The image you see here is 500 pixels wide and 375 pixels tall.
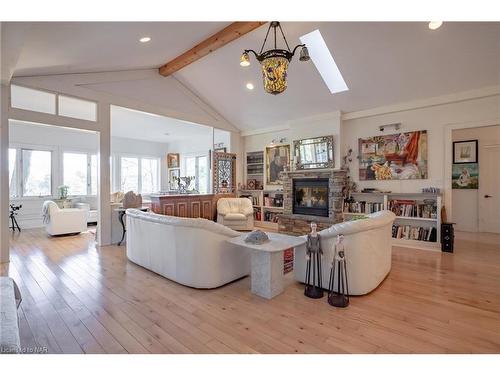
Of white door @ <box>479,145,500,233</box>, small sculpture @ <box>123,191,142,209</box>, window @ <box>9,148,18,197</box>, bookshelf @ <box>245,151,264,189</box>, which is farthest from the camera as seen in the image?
bookshelf @ <box>245,151,264,189</box>

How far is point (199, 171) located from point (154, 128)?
2.36 metres

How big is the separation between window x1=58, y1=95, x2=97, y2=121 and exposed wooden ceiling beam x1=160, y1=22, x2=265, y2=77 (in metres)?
1.77

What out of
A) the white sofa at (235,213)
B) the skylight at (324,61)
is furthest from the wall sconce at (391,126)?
the white sofa at (235,213)

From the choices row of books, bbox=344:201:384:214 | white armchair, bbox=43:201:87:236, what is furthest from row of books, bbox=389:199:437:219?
white armchair, bbox=43:201:87:236

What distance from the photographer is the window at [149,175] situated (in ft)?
33.3

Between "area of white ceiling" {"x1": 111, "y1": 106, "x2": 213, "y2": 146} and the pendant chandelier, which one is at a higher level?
"area of white ceiling" {"x1": 111, "y1": 106, "x2": 213, "y2": 146}

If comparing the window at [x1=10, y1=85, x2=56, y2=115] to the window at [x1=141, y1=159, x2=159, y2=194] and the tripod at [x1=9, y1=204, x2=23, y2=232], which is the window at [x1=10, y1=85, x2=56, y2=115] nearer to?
the tripod at [x1=9, y1=204, x2=23, y2=232]

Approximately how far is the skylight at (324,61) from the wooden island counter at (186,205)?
397 centimetres

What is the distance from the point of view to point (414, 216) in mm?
4977

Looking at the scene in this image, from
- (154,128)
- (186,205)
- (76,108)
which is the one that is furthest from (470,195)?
(76,108)

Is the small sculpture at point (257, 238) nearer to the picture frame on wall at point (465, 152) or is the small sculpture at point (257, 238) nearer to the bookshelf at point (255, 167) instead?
the bookshelf at point (255, 167)

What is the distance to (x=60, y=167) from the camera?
780 cm

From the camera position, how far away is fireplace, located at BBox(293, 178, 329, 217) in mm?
6015
